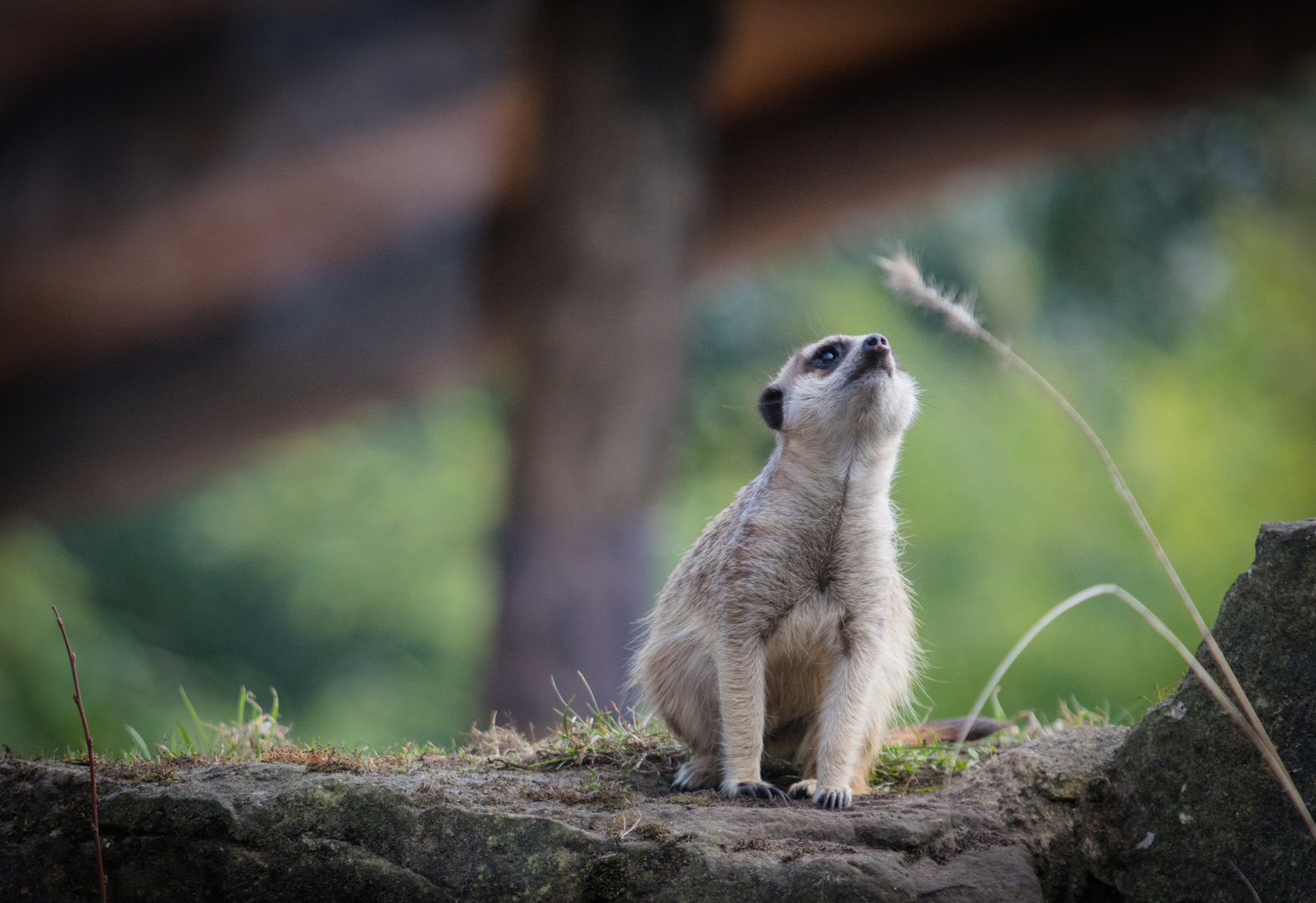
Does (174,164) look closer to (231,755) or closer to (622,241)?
(622,241)

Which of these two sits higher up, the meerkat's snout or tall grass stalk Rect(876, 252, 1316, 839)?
the meerkat's snout

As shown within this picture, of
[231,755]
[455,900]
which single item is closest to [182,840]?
[455,900]

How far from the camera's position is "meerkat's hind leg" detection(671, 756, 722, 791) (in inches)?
118

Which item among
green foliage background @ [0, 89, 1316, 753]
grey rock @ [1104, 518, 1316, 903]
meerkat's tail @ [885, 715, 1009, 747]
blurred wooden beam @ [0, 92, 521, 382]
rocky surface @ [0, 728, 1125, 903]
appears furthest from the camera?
green foliage background @ [0, 89, 1316, 753]

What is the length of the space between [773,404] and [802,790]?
1.12 m

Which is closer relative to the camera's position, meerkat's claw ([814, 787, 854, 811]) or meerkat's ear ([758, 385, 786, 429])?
meerkat's claw ([814, 787, 854, 811])

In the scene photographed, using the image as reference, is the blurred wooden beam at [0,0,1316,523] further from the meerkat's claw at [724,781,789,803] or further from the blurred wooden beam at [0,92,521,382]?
the meerkat's claw at [724,781,789,803]

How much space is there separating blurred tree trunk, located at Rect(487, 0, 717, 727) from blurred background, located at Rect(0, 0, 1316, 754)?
0.06ft

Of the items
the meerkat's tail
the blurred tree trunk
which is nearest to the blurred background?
the blurred tree trunk

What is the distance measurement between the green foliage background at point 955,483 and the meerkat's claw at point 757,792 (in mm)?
8316

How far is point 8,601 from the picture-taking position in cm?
1027

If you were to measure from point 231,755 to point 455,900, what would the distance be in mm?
1151

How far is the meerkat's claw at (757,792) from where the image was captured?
112 inches

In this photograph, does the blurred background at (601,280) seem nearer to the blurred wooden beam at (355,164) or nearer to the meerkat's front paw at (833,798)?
the blurred wooden beam at (355,164)
